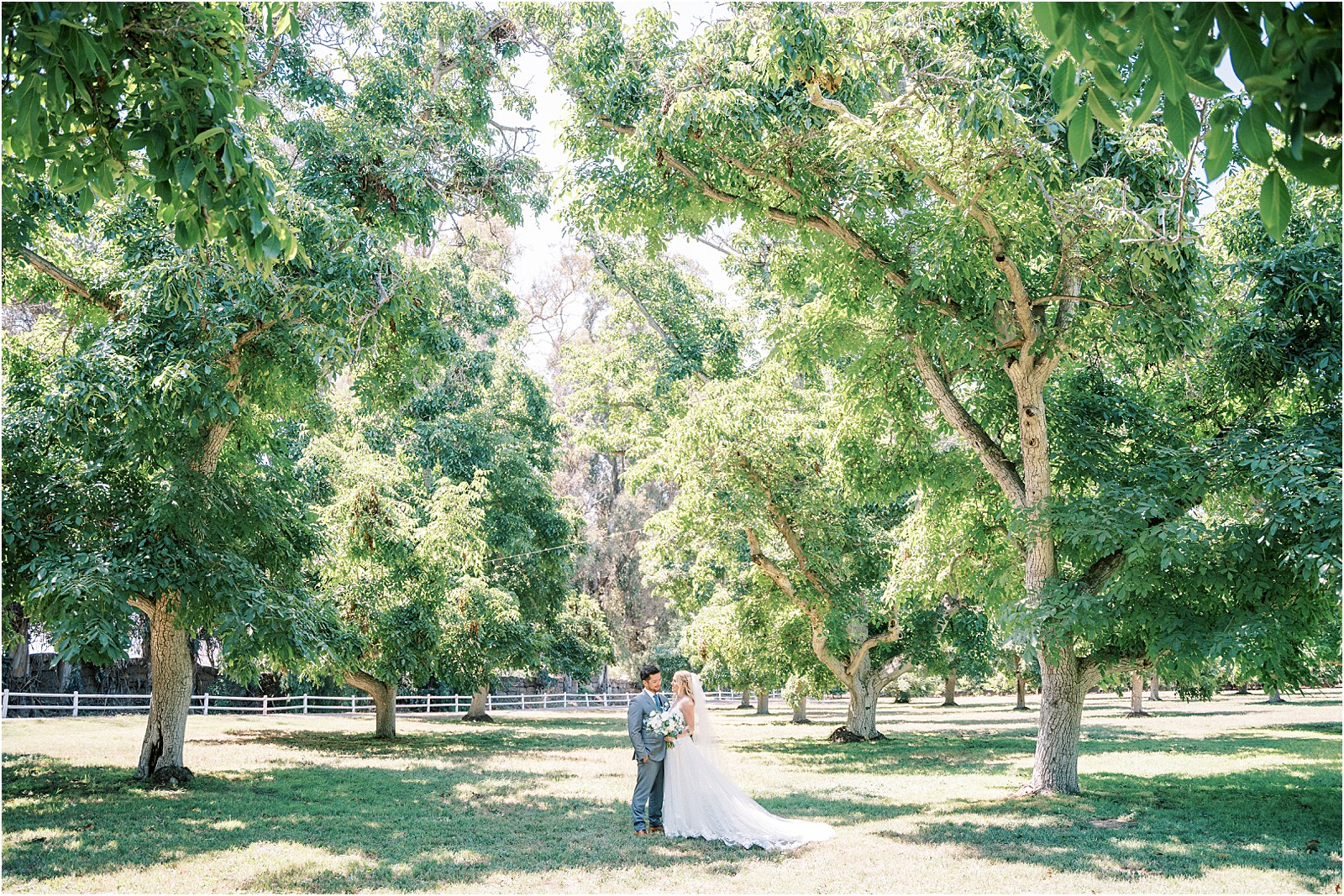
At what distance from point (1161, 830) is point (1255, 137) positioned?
8933 mm

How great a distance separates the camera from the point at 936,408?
43.6 feet

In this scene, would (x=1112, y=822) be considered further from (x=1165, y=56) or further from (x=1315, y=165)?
(x=1165, y=56)

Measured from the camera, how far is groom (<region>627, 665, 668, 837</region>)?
9.09m

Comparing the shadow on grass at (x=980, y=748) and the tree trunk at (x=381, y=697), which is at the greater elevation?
the tree trunk at (x=381, y=697)

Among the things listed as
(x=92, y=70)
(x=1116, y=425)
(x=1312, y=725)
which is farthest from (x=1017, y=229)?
(x=1312, y=725)

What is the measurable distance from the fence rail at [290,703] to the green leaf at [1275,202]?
1687cm

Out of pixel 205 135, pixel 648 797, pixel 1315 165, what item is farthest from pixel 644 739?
pixel 1315 165

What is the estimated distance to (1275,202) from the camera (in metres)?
2.79

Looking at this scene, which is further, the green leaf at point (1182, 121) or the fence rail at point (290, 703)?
the fence rail at point (290, 703)

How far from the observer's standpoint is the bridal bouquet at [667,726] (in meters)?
9.20

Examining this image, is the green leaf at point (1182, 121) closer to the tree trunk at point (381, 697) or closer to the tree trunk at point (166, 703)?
the tree trunk at point (166, 703)

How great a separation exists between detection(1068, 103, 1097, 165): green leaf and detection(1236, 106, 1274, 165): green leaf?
0.41 meters

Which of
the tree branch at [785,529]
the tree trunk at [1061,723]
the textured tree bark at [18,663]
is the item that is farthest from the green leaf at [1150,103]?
the textured tree bark at [18,663]

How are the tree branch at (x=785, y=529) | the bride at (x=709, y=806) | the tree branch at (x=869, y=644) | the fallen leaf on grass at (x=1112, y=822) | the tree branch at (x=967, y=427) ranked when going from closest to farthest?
the bride at (x=709, y=806) → the fallen leaf on grass at (x=1112, y=822) → the tree branch at (x=967, y=427) → the tree branch at (x=785, y=529) → the tree branch at (x=869, y=644)
